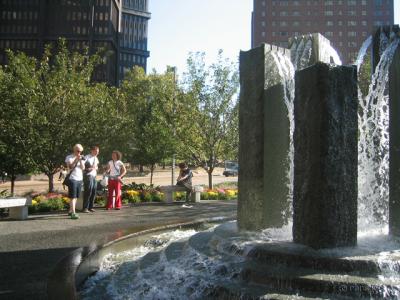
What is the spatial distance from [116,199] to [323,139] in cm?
923

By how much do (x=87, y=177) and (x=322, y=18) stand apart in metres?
131

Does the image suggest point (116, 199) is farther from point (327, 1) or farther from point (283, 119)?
point (327, 1)

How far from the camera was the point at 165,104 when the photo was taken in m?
24.4

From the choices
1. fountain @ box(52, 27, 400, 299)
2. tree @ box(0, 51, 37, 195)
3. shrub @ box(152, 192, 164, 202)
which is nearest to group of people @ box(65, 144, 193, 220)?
shrub @ box(152, 192, 164, 202)

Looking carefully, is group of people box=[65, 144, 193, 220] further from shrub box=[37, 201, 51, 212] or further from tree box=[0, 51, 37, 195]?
tree box=[0, 51, 37, 195]

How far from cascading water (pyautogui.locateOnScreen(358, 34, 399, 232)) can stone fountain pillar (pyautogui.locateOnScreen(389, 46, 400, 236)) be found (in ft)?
1.38

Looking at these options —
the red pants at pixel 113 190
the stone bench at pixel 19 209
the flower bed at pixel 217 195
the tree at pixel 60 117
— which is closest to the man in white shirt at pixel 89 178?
the red pants at pixel 113 190

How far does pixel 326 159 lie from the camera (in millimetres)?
5105

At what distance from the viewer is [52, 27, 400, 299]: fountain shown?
450 cm

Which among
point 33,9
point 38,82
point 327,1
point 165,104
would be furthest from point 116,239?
point 327,1

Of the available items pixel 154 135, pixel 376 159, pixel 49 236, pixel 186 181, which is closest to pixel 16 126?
pixel 186 181

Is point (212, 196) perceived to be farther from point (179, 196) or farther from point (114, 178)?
point (114, 178)

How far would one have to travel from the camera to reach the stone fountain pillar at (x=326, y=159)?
199 inches

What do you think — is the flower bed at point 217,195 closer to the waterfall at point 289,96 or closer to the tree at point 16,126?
the tree at point 16,126
